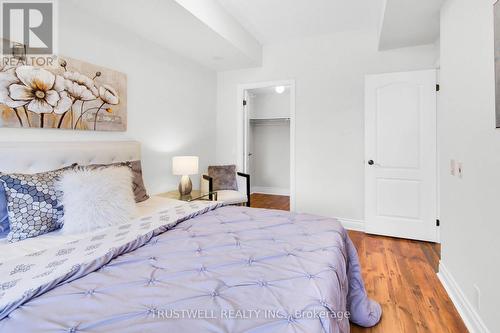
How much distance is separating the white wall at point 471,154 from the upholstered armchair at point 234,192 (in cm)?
225

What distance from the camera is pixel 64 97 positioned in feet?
7.52

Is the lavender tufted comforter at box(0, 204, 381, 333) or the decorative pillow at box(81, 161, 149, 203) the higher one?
the decorative pillow at box(81, 161, 149, 203)

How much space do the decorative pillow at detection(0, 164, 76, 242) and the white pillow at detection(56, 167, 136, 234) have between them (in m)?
0.07

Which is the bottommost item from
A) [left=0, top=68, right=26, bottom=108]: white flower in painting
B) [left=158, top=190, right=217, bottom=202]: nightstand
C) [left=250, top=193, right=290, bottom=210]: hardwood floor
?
[left=250, top=193, right=290, bottom=210]: hardwood floor

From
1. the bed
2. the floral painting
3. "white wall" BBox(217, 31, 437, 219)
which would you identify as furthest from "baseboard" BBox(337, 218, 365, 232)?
the floral painting

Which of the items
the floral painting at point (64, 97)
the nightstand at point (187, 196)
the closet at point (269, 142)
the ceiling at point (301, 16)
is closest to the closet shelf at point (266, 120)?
the closet at point (269, 142)

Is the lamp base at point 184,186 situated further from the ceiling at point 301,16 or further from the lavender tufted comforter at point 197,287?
the ceiling at point 301,16

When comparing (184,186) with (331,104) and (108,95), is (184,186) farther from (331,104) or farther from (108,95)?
→ (331,104)

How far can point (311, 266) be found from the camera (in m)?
1.16

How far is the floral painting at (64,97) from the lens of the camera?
1.98 metres

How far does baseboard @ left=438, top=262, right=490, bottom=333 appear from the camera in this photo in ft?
5.13

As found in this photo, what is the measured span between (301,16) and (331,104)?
1197 millimetres

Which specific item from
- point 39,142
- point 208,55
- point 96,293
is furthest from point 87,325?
point 208,55

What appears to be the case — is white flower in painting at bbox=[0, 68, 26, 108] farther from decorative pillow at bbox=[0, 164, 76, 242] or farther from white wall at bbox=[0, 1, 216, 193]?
decorative pillow at bbox=[0, 164, 76, 242]
